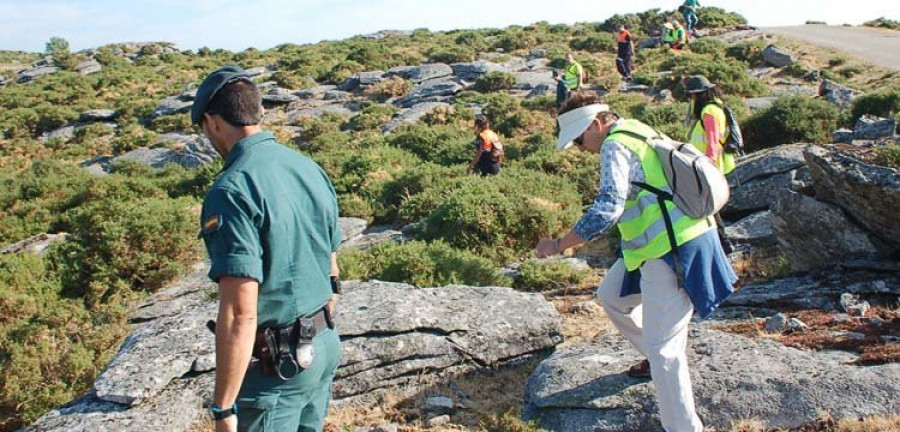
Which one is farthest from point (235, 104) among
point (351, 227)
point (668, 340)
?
point (351, 227)

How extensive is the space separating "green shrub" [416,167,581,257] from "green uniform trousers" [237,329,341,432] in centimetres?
617

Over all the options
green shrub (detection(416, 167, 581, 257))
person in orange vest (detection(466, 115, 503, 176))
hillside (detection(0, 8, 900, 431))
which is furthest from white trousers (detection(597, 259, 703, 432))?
person in orange vest (detection(466, 115, 503, 176))

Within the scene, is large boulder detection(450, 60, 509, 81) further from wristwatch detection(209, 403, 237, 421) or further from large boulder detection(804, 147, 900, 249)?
wristwatch detection(209, 403, 237, 421)

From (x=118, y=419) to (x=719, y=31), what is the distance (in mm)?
37767

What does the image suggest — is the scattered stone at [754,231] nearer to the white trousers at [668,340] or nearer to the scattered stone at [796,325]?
the scattered stone at [796,325]

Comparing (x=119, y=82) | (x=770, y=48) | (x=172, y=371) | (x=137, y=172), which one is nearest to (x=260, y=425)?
(x=172, y=371)

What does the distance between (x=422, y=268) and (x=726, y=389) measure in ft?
11.7

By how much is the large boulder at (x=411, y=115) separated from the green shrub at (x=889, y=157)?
1431 centimetres

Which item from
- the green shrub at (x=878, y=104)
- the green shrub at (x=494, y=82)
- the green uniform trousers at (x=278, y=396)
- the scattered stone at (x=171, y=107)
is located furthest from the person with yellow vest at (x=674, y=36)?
the green uniform trousers at (x=278, y=396)

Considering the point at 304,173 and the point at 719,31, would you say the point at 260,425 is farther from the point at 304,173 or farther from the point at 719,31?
the point at 719,31

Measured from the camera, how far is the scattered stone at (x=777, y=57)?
25.0 m

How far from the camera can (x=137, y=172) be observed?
18.5 metres

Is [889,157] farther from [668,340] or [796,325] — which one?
[668,340]

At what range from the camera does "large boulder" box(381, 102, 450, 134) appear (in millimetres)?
21234
